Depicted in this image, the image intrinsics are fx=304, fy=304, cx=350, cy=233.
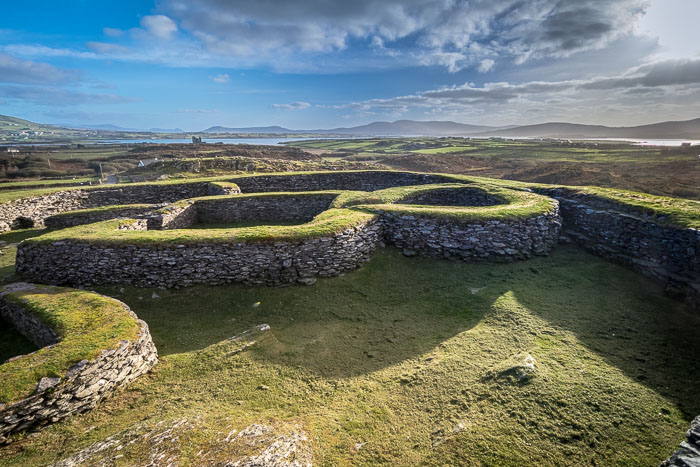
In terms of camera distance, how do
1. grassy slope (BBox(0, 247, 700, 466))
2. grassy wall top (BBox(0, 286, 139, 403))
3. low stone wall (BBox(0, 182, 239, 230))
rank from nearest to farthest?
grassy slope (BBox(0, 247, 700, 466))
grassy wall top (BBox(0, 286, 139, 403))
low stone wall (BBox(0, 182, 239, 230))

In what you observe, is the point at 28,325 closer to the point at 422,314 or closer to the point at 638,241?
the point at 422,314

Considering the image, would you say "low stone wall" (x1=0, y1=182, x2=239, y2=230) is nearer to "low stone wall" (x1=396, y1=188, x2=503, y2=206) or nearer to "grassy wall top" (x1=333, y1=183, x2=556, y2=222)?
"grassy wall top" (x1=333, y1=183, x2=556, y2=222)

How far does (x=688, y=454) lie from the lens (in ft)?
12.8

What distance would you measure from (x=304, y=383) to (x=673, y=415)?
22.7ft

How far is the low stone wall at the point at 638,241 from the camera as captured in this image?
9.36 meters

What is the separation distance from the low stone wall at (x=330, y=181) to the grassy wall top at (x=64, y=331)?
53.8 feet

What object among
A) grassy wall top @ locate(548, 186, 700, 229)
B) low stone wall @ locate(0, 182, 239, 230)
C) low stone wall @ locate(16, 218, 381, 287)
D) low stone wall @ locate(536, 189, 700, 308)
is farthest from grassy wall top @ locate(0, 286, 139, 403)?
grassy wall top @ locate(548, 186, 700, 229)

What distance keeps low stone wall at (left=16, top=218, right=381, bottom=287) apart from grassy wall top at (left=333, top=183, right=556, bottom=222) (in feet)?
13.8

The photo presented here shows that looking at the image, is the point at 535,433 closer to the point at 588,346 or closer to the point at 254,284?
the point at 588,346

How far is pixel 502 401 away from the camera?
5809 millimetres

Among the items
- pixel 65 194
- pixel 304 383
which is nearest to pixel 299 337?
pixel 304 383

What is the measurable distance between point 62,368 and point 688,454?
9836 millimetres

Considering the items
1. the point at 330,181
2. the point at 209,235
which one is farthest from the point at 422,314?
the point at 330,181

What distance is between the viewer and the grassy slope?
512cm
